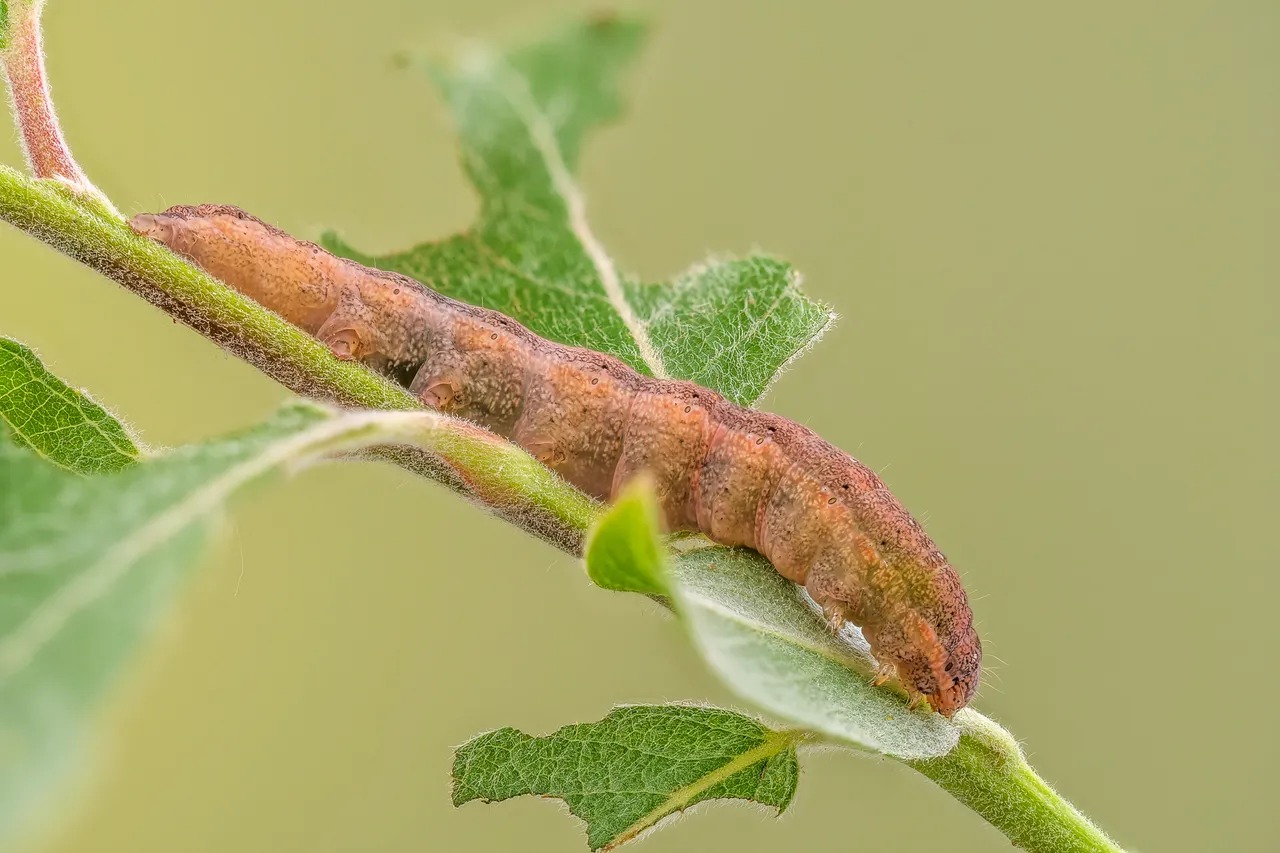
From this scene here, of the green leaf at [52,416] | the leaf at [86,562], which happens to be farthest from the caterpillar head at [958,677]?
the green leaf at [52,416]

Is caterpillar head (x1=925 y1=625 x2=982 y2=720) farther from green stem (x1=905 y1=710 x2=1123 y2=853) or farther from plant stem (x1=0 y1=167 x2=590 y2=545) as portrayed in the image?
plant stem (x1=0 y1=167 x2=590 y2=545)

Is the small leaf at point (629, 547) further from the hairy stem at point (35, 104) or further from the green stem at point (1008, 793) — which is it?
the hairy stem at point (35, 104)

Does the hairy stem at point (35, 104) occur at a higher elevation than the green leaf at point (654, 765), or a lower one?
higher

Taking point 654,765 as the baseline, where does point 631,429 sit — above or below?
above

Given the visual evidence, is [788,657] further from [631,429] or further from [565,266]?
[565,266]

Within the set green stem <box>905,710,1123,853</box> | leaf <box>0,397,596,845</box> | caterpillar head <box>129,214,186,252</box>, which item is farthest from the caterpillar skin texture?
leaf <box>0,397,596,845</box>

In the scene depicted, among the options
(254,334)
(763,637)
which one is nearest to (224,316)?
(254,334)
